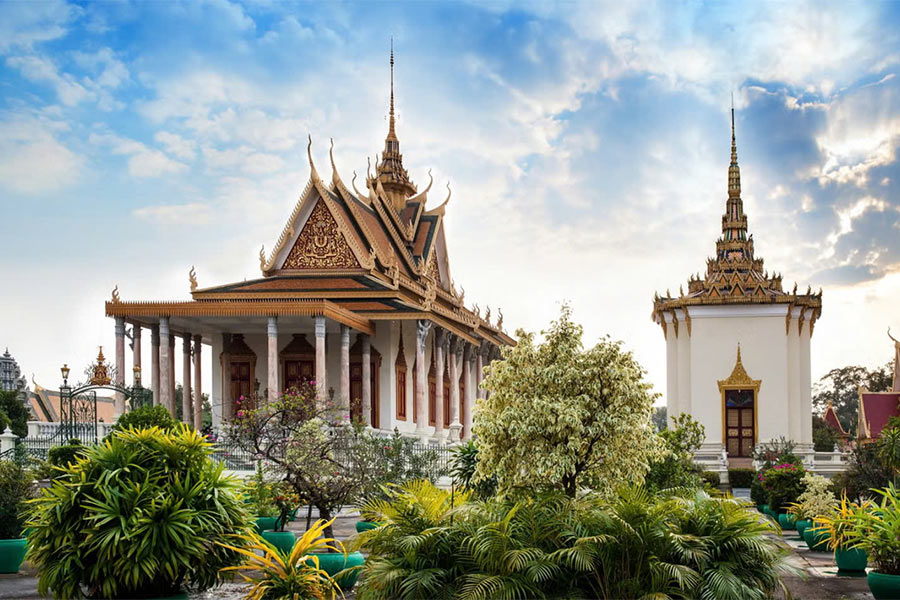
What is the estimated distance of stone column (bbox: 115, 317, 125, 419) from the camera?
94.2 ft

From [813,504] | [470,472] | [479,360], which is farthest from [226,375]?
[813,504]

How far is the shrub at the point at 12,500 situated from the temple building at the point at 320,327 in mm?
14952

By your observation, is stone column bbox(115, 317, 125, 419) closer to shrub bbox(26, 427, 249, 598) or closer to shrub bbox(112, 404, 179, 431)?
shrub bbox(112, 404, 179, 431)

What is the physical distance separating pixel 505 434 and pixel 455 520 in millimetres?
1528

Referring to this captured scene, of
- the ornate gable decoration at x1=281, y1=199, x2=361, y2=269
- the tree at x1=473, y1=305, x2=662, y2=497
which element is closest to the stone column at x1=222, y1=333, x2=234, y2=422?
the ornate gable decoration at x1=281, y1=199, x2=361, y2=269

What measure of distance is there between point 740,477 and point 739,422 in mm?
6966

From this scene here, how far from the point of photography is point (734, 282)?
120ft

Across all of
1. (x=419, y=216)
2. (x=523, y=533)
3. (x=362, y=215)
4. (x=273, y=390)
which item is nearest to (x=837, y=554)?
(x=523, y=533)

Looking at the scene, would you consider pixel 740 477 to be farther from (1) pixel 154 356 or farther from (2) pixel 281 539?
(2) pixel 281 539

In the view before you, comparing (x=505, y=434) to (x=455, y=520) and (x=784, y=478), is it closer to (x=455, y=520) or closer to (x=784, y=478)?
(x=455, y=520)

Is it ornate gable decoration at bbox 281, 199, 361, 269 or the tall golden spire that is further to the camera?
the tall golden spire

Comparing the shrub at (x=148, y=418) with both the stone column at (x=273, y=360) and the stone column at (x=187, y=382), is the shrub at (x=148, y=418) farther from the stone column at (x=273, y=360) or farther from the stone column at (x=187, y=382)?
the stone column at (x=187, y=382)

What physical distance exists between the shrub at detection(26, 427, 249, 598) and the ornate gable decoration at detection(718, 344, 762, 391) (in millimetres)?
27751

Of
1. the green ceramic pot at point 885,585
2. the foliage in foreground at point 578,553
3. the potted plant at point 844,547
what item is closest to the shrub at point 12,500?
the foliage in foreground at point 578,553
